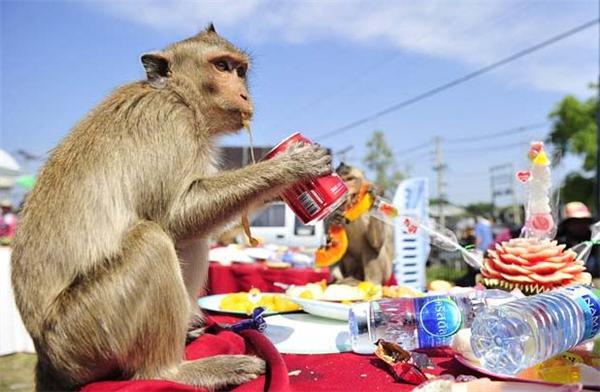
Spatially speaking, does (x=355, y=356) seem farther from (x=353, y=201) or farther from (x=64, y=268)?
(x=353, y=201)

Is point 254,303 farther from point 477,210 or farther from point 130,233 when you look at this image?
point 477,210

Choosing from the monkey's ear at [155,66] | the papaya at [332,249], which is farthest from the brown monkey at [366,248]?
the monkey's ear at [155,66]

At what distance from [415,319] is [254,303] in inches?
40.4

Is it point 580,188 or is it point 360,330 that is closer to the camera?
point 360,330

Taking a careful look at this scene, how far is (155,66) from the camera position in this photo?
1.86 metres

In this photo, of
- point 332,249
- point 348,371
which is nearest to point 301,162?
point 348,371

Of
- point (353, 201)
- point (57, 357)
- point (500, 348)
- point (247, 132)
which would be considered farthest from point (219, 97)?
point (353, 201)

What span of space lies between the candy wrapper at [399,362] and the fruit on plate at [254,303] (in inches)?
33.6

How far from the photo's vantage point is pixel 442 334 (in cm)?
149

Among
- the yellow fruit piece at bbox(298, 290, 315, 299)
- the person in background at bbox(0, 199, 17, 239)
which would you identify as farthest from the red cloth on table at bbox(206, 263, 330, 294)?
the person in background at bbox(0, 199, 17, 239)

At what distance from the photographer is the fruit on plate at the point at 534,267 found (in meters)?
1.80

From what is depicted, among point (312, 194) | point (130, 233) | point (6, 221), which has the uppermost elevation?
point (6, 221)

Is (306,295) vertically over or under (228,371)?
over

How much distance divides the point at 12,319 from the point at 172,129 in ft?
19.3
